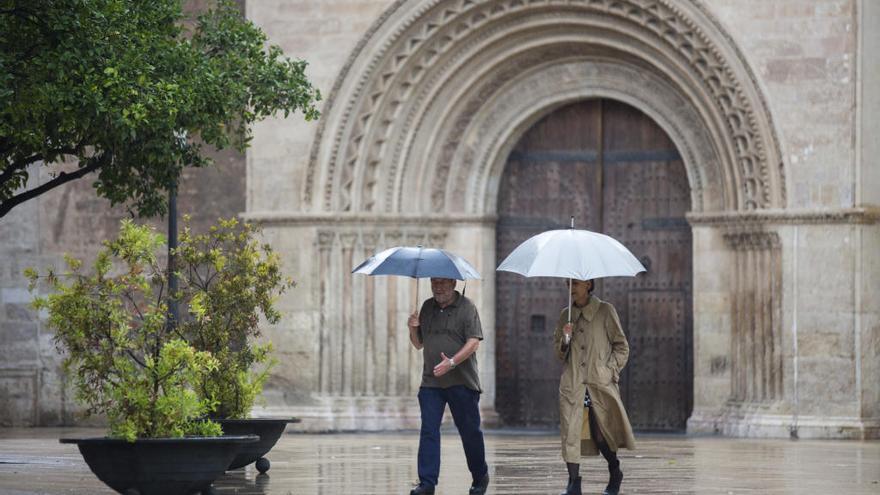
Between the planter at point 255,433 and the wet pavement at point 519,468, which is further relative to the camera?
the planter at point 255,433

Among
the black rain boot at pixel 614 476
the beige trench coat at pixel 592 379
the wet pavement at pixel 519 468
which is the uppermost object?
the beige trench coat at pixel 592 379

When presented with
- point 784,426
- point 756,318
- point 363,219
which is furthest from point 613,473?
point 363,219

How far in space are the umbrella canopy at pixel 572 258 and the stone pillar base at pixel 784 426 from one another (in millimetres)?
7579

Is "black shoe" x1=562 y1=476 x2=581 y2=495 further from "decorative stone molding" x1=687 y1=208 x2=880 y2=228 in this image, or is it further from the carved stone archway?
the carved stone archway

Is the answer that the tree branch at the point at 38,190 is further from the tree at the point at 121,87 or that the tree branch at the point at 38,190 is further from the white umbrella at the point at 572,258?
the white umbrella at the point at 572,258

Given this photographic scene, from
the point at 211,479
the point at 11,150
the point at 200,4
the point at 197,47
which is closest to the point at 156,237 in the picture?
the point at 211,479

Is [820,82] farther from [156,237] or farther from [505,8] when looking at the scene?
[156,237]

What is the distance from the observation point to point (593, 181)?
24.2m

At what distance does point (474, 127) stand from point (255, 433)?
887 cm

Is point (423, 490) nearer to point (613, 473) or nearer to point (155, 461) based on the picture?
point (613, 473)

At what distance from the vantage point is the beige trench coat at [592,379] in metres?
14.3

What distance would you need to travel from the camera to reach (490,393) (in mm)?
24422

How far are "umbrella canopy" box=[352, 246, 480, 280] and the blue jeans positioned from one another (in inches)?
35.1

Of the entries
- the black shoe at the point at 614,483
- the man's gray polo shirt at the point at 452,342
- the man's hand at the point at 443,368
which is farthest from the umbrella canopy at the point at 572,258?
the black shoe at the point at 614,483
